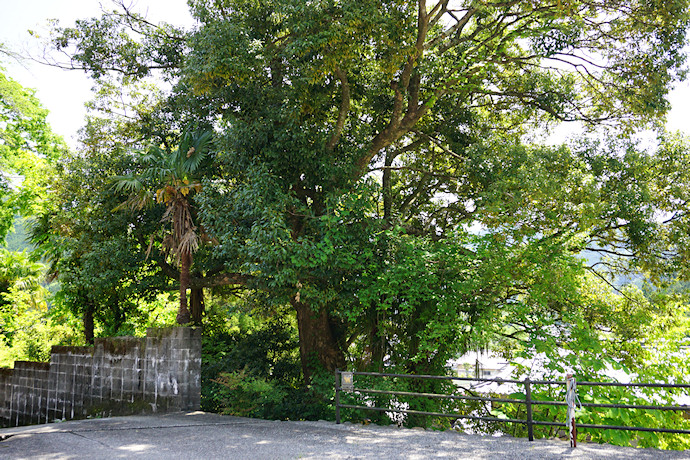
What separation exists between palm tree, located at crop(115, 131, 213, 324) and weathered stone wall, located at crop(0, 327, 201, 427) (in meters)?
1.06

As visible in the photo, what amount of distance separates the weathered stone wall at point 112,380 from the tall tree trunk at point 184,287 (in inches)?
25.2

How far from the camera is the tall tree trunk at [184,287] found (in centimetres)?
1229

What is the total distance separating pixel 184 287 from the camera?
12539mm

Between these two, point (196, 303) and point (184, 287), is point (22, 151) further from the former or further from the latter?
point (184, 287)

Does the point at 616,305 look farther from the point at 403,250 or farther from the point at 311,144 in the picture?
the point at 311,144

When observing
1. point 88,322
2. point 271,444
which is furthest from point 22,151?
point 271,444

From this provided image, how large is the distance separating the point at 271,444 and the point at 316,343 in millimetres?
6202

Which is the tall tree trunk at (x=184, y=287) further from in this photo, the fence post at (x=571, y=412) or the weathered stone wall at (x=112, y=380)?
the fence post at (x=571, y=412)

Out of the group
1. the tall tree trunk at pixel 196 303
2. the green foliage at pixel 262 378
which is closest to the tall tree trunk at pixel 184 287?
the green foliage at pixel 262 378

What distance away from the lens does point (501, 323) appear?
11.1 meters

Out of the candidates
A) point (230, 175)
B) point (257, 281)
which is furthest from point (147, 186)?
point (257, 281)

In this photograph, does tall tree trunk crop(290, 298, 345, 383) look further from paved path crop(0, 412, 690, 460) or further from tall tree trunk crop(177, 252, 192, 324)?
paved path crop(0, 412, 690, 460)

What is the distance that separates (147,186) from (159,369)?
4830 millimetres

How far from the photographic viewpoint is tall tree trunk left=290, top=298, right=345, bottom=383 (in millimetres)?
13711
